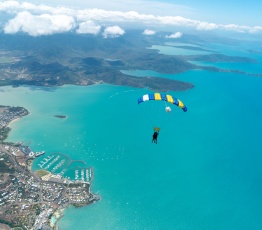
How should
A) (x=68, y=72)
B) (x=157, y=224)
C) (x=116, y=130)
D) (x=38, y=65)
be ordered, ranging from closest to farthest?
(x=157, y=224), (x=116, y=130), (x=68, y=72), (x=38, y=65)

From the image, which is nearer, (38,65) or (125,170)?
(125,170)

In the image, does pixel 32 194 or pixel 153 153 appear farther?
pixel 153 153

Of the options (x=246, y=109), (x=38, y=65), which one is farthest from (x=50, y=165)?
(x=38, y=65)

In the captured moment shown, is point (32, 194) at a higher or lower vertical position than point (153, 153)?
lower

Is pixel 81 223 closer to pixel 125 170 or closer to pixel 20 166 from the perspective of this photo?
pixel 125 170

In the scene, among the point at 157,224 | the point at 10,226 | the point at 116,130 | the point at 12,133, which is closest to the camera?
the point at 10,226
